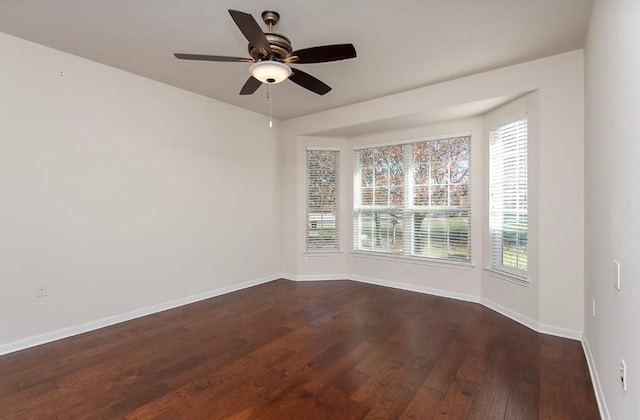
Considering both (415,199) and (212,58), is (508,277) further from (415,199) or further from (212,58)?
(212,58)

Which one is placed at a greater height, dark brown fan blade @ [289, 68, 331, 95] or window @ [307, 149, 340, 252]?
dark brown fan blade @ [289, 68, 331, 95]

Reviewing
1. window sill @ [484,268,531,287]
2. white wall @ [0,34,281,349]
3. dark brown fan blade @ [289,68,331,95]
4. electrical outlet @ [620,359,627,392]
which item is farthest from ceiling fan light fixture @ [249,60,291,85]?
window sill @ [484,268,531,287]

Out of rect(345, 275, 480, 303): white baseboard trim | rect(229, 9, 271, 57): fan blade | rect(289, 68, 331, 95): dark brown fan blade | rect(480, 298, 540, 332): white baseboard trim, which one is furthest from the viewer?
rect(345, 275, 480, 303): white baseboard trim

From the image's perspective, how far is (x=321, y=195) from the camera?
5.27 metres

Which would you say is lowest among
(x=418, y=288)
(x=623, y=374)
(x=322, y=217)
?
(x=418, y=288)

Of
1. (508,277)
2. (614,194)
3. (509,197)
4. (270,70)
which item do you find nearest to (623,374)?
(614,194)

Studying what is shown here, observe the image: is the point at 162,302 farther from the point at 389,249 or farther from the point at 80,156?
the point at 389,249

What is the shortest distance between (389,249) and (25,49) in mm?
4842

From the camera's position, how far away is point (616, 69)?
1.60 meters

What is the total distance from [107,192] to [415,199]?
3.97 meters

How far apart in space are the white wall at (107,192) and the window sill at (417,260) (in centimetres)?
197

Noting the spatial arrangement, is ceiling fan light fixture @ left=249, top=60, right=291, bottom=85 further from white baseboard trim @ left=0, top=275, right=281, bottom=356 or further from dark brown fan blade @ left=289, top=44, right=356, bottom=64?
white baseboard trim @ left=0, top=275, right=281, bottom=356

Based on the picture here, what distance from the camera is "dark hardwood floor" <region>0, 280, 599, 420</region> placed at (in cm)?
196

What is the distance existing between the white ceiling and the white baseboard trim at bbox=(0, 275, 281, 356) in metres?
2.75
